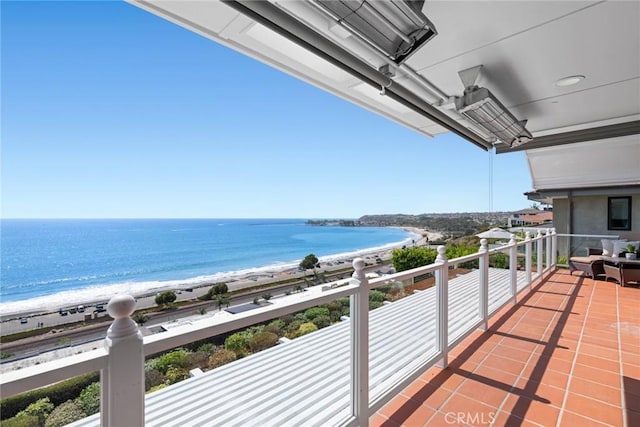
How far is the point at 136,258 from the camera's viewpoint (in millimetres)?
43812

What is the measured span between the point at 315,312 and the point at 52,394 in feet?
4.91

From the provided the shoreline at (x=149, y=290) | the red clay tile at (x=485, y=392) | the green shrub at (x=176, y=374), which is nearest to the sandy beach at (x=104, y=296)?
the shoreline at (x=149, y=290)

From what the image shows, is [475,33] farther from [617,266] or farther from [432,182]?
[432,182]

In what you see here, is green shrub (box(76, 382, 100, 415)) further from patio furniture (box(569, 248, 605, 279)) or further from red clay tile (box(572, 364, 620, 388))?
patio furniture (box(569, 248, 605, 279))

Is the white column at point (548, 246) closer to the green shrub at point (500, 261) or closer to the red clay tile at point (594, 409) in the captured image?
the green shrub at point (500, 261)

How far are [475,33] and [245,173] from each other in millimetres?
57273

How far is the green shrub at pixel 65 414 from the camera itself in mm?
1298

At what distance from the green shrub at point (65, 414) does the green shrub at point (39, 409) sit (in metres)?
0.06

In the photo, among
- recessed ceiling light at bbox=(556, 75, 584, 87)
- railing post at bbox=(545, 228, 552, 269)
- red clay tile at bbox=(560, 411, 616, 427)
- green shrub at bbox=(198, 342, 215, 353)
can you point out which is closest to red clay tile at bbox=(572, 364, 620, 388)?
red clay tile at bbox=(560, 411, 616, 427)

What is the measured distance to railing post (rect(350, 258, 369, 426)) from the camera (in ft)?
5.90

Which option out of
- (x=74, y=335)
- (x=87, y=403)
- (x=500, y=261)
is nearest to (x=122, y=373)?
(x=87, y=403)

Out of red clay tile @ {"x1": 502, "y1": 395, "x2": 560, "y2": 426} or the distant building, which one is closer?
red clay tile @ {"x1": 502, "y1": 395, "x2": 560, "y2": 426}

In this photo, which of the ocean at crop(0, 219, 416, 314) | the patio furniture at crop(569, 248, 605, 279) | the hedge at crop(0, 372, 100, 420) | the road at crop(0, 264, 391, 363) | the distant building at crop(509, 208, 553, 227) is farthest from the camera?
the ocean at crop(0, 219, 416, 314)

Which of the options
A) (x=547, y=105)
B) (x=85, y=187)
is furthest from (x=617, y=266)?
(x=85, y=187)
